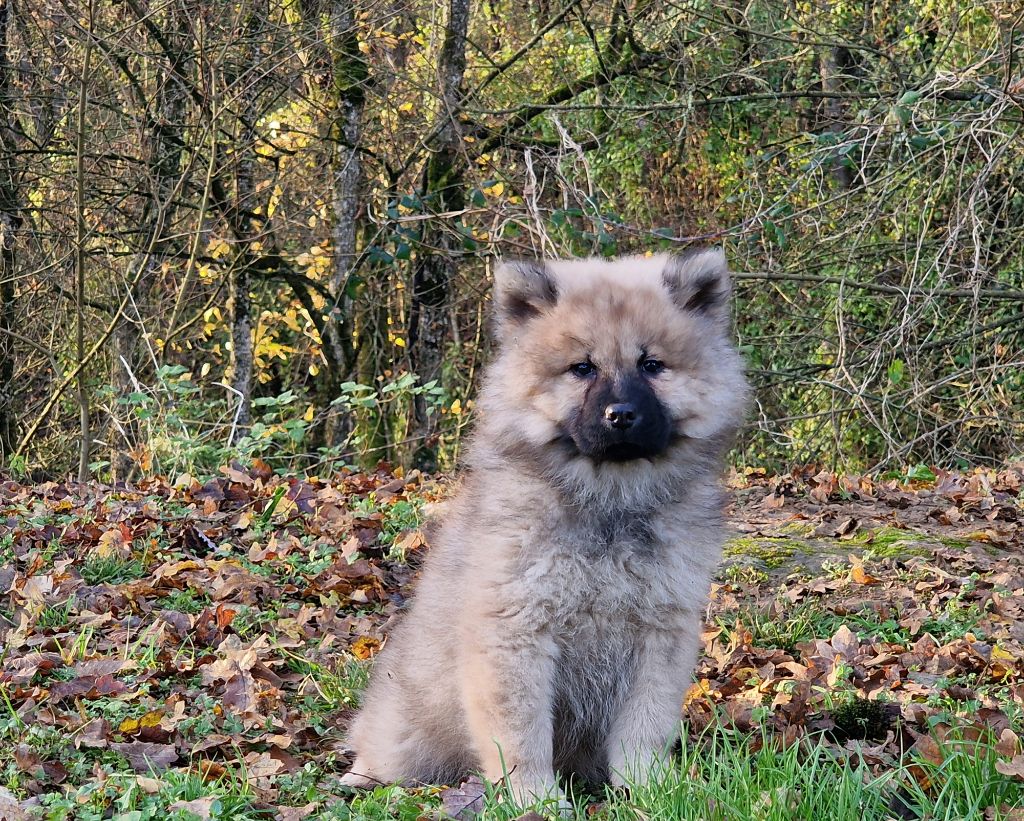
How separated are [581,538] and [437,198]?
8.39m

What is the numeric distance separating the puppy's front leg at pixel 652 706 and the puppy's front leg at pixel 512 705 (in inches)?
10.1

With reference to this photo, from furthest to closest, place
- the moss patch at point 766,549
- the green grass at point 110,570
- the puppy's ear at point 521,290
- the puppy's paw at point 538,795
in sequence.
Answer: the moss patch at point 766,549, the green grass at point 110,570, the puppy's ear at point 521,290, the puppy's paw at point 538,795

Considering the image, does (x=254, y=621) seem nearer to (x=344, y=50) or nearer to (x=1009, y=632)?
(x=1009, y=632)

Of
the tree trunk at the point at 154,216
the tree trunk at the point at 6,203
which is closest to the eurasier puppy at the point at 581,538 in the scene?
the tree trunk at the point at 154,216

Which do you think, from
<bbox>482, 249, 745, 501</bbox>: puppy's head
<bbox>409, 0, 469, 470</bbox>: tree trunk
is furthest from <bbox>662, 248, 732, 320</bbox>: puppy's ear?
<bbox>409, 0, 469, 470</bbox>: tree trunk

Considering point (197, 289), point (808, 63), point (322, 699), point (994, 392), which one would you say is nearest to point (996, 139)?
point (994, 392)

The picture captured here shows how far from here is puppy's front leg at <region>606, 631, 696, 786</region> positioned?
3.53 meters

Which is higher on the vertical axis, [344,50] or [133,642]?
[344,50]

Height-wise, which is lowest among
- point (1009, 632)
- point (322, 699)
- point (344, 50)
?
point (322, 699)

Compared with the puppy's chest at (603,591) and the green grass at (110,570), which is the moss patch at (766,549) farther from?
the green grass at (110,570)

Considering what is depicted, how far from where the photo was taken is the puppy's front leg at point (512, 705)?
134 inches

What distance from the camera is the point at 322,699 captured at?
15.8 ft

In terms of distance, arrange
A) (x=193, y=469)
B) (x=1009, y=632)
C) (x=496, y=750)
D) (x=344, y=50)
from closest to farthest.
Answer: (x=496, y=750) → (x=1009, y=632) → (x=193, y=469) → (x=344, y=50)

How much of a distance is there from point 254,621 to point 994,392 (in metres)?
7.11
